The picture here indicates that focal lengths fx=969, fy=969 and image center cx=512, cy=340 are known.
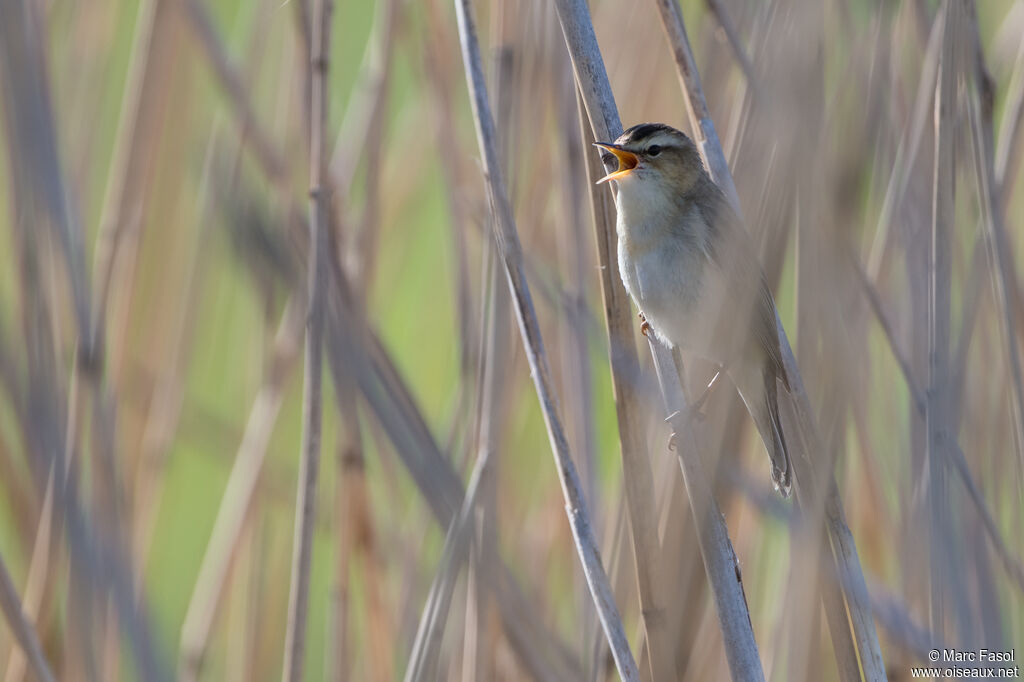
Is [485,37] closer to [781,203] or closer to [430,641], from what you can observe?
[781,203]

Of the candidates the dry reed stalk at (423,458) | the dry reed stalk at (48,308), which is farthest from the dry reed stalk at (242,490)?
the dry reed stalk at (48,308)

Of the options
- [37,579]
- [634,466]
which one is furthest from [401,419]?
[37,579]

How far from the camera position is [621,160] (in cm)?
168

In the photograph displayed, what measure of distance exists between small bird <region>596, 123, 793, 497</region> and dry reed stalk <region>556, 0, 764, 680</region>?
0.15 meters

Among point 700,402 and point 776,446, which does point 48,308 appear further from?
point 776,446

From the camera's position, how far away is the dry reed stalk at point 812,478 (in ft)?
4.61

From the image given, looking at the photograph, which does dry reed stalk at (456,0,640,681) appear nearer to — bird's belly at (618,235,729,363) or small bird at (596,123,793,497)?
small bird at (596,123,793,497)

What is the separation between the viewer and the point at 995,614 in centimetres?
177

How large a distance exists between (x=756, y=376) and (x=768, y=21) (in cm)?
60

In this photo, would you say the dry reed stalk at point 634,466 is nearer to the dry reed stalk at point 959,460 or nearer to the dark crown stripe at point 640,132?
the dark crown stripe at point 640,132

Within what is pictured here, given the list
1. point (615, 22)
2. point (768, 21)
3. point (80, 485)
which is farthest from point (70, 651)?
point (615, 22)

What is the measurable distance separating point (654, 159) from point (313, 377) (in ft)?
2.39

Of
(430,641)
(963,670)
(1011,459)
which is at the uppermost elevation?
(1011,459)

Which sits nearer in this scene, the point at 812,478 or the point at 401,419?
the point at 812,478
